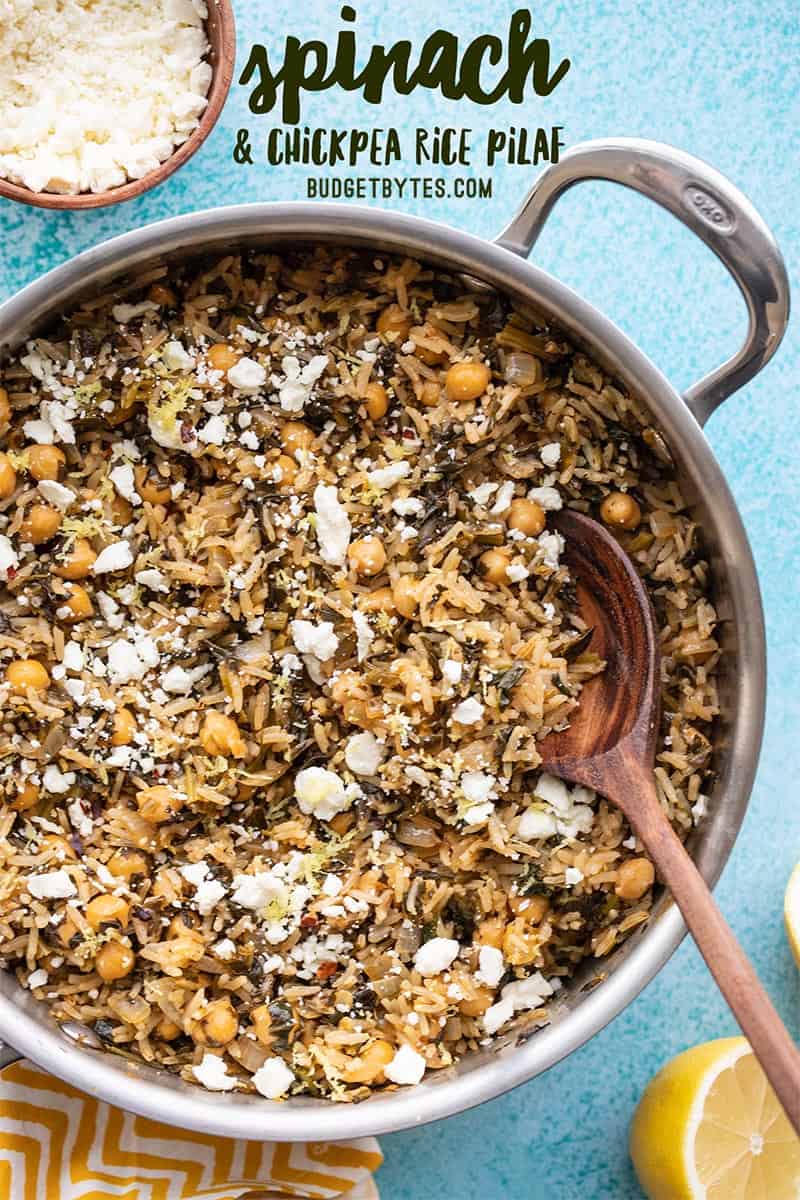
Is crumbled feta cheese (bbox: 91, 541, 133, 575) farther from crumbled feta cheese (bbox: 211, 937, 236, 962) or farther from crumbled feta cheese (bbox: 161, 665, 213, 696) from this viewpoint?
crumbled feta cheese (bbox: 211, 937, 236, 962)

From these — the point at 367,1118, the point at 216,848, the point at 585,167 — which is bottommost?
the point at 367,1118

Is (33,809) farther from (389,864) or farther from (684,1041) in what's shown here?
(684,1041)

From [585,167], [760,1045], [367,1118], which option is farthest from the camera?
[367,1118]

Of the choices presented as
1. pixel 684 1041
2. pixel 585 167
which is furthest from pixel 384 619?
pixel 684 1041

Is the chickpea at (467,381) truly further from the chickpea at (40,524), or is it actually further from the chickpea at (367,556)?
the chickpea at (40,524)

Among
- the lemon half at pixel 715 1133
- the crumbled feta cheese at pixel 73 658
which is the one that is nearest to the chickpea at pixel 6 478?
the crumbled feta cheese at pixel 73 658

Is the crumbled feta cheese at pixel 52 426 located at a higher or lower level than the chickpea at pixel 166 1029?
higher

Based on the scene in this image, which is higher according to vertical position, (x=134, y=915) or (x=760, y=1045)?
(x=760, y=1045)
